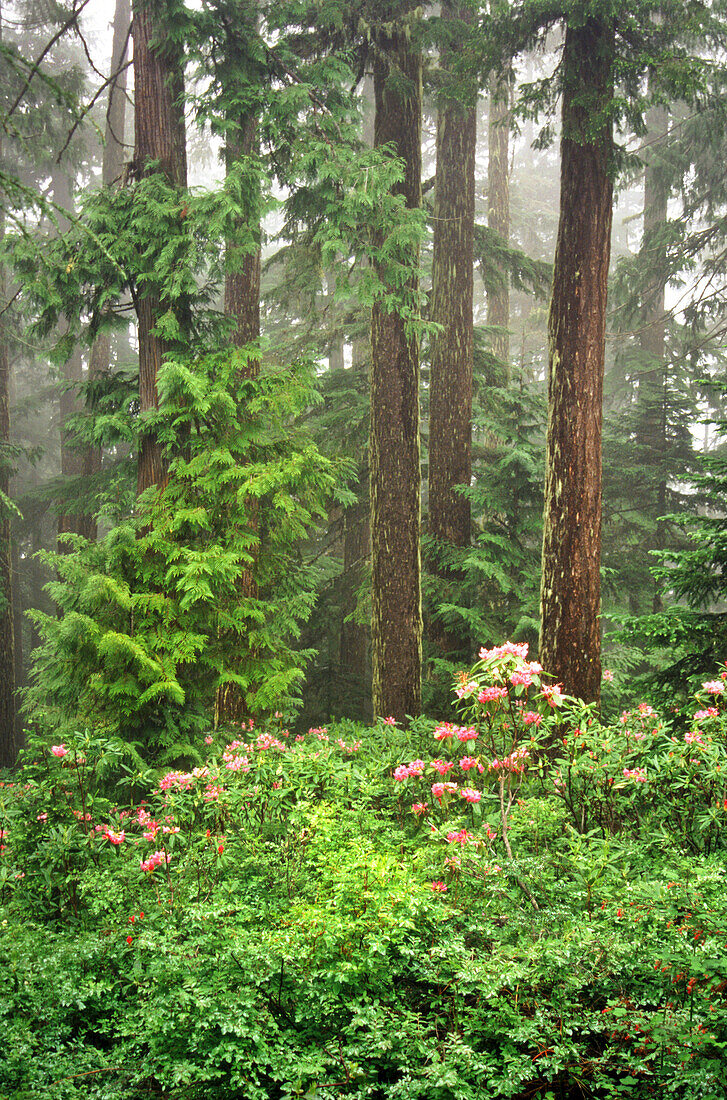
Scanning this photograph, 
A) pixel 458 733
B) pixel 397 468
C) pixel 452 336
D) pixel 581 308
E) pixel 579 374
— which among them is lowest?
pixel 458 733

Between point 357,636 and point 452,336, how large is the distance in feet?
16.5

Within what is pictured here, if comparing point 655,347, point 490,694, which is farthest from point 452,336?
point 655,347

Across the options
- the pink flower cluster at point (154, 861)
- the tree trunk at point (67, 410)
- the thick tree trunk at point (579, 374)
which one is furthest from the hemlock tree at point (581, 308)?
the tree trunk at point (67, 410)

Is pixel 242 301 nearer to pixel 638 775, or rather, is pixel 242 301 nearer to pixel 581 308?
pixel 581 308

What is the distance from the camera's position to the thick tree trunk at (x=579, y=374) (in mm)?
5949

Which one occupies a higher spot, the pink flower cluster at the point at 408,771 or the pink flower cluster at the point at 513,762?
the pink flower cluster at the point at 513,762

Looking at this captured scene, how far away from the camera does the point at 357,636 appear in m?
11.9

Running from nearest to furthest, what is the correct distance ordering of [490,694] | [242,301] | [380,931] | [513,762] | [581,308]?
[380,931]
[490,694]
[513,762]
[581,308]
[242,301]

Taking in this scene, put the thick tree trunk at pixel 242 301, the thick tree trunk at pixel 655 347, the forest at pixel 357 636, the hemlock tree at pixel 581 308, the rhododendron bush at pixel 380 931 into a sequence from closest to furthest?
the rhododendron bush at pixel 380 931
the forest at pixel 357 636
the hemlock tree at pixel 581 308
the thick tree trunk at pixel 242 301
the thick tree trunk at pixel 655 347

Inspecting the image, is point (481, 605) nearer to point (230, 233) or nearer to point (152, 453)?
point (152, 453)

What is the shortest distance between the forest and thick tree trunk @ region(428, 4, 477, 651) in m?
0.06

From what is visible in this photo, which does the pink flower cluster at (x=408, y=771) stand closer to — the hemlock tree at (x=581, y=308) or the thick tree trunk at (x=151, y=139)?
the hemlock tree at (x=581, y=308)

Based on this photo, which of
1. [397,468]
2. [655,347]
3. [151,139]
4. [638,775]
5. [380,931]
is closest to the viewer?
[380,931]

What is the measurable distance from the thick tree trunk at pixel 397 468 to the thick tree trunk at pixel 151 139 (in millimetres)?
2061
